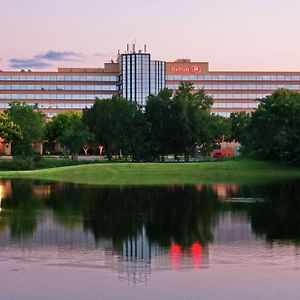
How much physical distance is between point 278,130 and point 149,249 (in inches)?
2750

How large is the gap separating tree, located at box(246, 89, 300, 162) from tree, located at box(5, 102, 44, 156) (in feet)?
135

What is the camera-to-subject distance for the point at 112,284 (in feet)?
63.7

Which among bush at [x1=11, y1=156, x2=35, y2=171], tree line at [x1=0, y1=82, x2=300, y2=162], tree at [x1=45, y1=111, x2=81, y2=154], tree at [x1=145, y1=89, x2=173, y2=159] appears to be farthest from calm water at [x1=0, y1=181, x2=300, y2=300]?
tree at [x1=45, y1=111, x2=81, y2=154]

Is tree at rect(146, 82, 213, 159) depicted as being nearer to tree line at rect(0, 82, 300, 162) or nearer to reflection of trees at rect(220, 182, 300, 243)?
tree line at rect(0, 82, 300, 162)

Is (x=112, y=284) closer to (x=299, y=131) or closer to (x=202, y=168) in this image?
(x=202, y=168)

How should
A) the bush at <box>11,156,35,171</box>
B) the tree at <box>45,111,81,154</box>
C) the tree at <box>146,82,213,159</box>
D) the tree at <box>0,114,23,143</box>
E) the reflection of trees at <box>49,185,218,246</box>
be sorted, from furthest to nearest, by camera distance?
1. the tree at <box>45,111,81,154</box>
2. the tree at <box>0,114,23,143</box>
3. the tree at <box>146,82,213,159</box>
4. the bush at <box>11,156,35,171</box>
5. the reflection of trees at <box>49,185,218,246</box>

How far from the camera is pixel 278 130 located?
306 ft

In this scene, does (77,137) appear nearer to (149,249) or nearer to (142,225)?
(142,225)

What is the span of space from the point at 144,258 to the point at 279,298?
258 inches

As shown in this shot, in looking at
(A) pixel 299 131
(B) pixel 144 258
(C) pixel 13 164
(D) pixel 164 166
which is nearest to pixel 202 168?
(D) pixel 164 166

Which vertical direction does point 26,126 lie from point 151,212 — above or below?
above

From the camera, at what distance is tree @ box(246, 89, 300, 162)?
9194cm

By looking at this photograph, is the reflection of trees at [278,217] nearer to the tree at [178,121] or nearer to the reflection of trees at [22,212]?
the reflection of trees at [22,212]

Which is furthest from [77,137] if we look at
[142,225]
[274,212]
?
[142,225]
